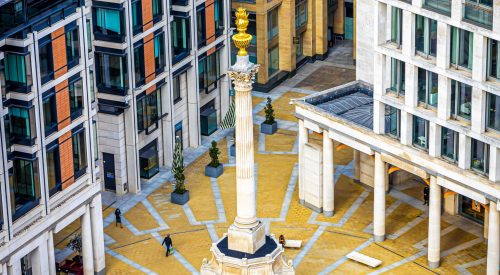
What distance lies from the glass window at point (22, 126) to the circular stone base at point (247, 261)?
17459 millimetres

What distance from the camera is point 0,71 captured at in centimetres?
9931

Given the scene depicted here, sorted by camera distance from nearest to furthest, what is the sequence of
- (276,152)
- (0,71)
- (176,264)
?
(0,71)
(176,264)
(276,152)

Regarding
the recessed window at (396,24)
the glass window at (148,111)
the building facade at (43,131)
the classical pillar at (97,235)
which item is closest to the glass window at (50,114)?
the building facade at (43,131)

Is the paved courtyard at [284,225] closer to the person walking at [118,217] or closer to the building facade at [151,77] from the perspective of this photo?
the person walking at [118,217]

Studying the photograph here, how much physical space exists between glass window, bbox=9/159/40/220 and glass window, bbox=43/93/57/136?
3.03m

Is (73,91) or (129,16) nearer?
(73,91)

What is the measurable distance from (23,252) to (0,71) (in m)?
14.1

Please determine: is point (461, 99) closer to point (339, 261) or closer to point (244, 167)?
point (244, 167)

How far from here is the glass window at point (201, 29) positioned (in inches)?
5290

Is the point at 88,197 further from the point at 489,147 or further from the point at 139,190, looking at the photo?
the point at 489,147

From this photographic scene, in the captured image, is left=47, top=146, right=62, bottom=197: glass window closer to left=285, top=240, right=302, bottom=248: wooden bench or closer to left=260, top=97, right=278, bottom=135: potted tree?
left=285, top=240, right=302, bottom=248: wooden bench

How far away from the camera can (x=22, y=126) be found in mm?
101562

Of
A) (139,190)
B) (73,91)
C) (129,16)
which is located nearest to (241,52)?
(73,91)

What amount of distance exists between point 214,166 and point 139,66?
43.0ft
